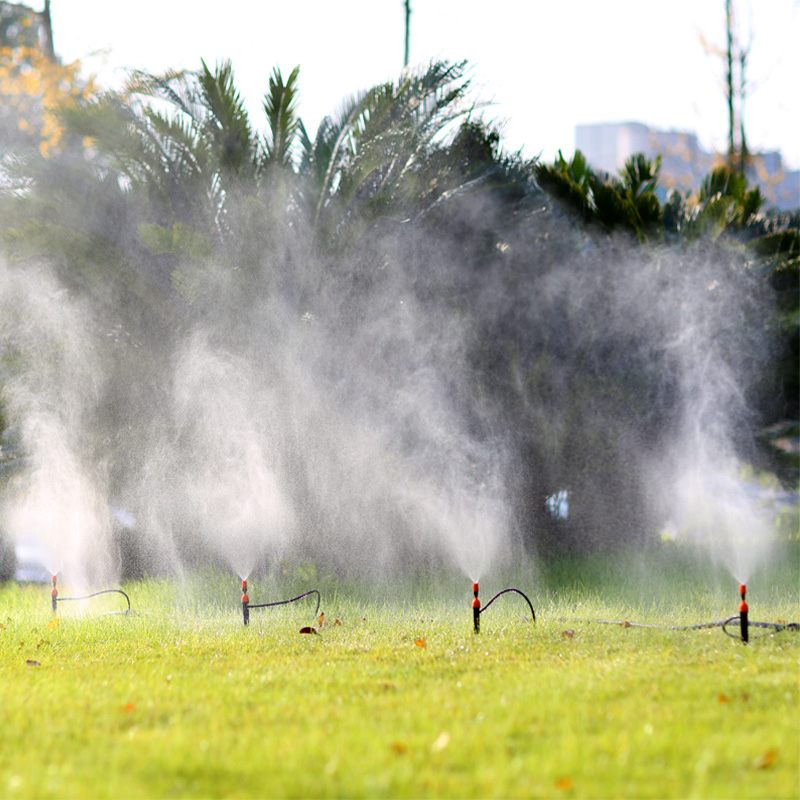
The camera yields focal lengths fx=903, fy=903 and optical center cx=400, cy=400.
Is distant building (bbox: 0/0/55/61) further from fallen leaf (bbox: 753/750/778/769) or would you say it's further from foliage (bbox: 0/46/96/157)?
fallen leaf (bbox: 753/750/778/769)

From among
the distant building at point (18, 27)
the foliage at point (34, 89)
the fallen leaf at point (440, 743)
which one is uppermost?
the distant building at point (18, 27)

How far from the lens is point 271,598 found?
1027cm

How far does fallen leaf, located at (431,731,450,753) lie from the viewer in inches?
149

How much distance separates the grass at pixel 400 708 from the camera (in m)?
3.45

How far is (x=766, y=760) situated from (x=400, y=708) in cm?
179

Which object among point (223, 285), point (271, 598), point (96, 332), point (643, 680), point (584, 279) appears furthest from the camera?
point (584, 279)

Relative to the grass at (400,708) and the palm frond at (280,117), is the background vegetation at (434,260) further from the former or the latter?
the grass at (400,708)

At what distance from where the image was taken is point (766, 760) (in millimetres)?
3605

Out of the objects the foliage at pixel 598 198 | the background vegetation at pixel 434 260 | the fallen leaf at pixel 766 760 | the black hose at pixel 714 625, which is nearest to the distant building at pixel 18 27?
the background vegetation at pixel 434 260

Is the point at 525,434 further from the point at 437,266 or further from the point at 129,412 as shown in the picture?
the point at 129,412

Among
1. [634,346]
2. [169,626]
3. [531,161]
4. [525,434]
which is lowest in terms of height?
[169,626]

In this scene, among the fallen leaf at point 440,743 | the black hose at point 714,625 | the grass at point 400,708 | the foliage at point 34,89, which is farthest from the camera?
the foliage at point 34,89

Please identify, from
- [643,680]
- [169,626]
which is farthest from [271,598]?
[643,680]

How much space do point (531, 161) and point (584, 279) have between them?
1862 millimetres
